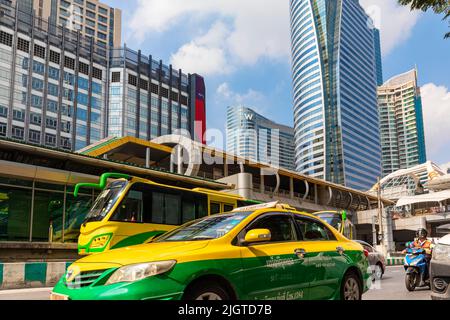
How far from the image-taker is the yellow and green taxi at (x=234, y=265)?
4129 mm

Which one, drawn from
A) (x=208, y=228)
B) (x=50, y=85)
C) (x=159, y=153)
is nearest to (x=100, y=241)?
(x=208, y=228)

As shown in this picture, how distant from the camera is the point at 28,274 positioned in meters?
13.1

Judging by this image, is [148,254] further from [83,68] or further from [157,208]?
[83,68]

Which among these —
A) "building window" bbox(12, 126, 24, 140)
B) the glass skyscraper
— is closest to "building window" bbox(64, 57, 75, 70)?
"building window" bbox(12, 126, 24, 140)

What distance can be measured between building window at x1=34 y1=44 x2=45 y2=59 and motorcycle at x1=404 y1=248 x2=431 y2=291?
85446 millimetres

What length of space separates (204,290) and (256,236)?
92 centimetres

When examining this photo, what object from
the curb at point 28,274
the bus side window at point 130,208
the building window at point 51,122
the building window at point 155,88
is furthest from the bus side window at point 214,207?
the building window at point 155,88

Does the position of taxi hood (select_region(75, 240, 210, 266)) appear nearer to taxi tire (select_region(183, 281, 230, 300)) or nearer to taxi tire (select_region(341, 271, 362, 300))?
taxi tire (select_region(183, 281, 230, 300))

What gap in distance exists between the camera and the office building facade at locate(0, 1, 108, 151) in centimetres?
7619

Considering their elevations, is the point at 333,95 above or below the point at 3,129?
above

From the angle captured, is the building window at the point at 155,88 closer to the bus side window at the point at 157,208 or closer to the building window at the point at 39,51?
the building window at the point at 39,51

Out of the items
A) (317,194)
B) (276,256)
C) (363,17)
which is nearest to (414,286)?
(276,256)

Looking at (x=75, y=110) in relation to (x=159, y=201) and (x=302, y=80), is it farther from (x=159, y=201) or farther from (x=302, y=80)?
(x=302, y=80)

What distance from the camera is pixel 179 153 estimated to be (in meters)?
38.7
